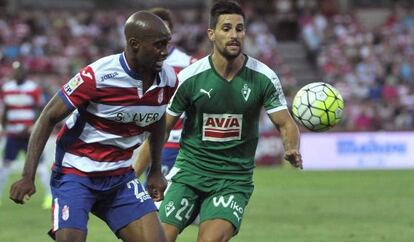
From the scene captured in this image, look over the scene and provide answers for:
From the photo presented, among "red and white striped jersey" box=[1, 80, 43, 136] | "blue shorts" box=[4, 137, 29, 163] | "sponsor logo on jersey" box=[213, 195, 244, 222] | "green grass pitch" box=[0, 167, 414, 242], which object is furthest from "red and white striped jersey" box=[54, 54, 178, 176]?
"red and white striped jersey" box=[1, 80, 43, 136]

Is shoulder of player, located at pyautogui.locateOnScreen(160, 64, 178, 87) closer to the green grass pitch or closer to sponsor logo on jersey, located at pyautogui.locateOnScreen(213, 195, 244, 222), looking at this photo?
sponsor logo on jersey, located at pyautogui.locateOnScreen(213, 195, 244, 222)

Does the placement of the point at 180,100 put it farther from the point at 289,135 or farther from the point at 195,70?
the point at 289,135

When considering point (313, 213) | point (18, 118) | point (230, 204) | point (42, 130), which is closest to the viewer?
point (42, 130)

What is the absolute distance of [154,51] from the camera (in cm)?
741

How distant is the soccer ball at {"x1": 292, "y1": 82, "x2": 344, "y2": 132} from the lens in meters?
9.05

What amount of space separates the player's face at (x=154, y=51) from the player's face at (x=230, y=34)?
3.96 feet

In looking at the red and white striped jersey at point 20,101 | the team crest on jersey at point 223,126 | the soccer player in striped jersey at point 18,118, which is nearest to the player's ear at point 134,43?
the team crest on jersey at point 223,126

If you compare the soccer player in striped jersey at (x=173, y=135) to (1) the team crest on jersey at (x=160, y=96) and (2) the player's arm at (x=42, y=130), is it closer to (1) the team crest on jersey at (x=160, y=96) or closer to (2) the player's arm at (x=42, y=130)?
(1) the team crest on jersey at (x=160, y=96)

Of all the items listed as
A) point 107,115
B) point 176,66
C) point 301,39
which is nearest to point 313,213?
point 176,66

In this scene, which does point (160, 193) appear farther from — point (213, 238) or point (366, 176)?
point (366, 176)

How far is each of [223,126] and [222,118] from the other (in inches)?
2.7

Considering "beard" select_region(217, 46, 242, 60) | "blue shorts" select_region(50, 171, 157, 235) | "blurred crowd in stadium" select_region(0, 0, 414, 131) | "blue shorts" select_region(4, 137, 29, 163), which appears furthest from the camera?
"blurred crowd in stadium" select_region(0, 0, 414, 131)

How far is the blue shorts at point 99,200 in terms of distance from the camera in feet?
24.7

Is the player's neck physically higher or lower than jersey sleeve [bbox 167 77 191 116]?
higher
